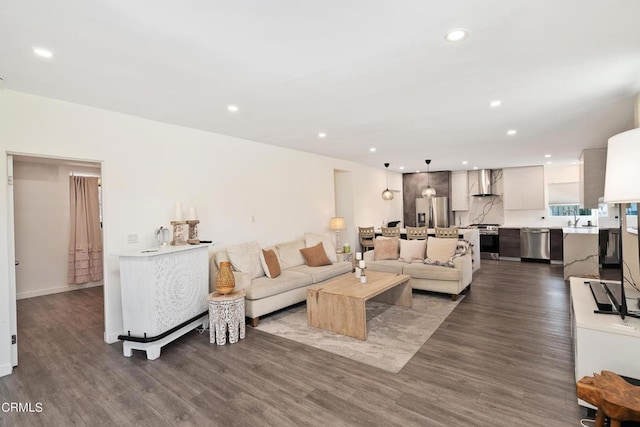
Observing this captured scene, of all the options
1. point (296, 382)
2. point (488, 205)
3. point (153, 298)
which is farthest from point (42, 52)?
point (488, 205)

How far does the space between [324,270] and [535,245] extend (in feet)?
19.8

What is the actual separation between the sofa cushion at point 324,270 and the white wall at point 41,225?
4659mm

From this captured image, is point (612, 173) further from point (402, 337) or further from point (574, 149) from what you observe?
point (574, 149)

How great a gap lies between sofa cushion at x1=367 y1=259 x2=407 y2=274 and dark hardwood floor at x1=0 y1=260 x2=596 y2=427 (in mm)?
1394

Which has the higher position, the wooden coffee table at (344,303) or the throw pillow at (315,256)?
the throw pillow at (315,256)

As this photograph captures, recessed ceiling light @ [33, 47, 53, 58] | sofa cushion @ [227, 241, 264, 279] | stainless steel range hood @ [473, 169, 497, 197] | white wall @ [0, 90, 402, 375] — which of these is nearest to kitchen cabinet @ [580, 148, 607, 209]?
stainless steel range hood @ [473, 169, 497, 197]

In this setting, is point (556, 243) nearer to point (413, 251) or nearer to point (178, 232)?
point (413, 251)

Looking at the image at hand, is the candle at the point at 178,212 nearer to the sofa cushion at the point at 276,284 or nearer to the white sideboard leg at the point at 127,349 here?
the sofa cushion at the point at 276,284

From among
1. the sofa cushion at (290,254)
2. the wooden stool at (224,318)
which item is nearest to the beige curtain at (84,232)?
the sofa cushion at (290,254)

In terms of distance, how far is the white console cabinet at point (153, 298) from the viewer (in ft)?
9.97

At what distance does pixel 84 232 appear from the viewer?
5992mm

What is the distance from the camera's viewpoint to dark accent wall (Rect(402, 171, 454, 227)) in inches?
370

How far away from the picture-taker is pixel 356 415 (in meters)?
2.11

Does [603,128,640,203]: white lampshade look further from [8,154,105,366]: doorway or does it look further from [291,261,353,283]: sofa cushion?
[8,154,105,366]: doorway
